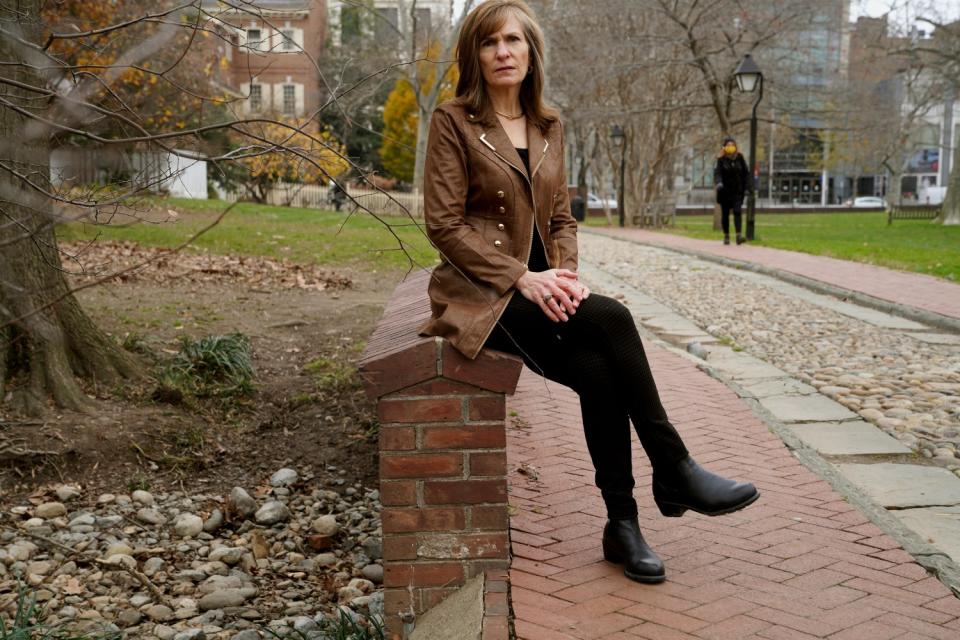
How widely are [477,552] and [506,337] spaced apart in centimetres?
71

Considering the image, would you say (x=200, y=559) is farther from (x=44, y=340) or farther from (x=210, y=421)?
(x=44, y=340)

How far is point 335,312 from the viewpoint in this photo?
30.0ft

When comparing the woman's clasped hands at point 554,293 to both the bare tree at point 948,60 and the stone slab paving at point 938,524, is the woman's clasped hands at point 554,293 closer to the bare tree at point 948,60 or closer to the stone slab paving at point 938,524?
the stone slab paving at point 938,524

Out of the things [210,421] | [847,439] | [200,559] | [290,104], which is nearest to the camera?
[200,559]

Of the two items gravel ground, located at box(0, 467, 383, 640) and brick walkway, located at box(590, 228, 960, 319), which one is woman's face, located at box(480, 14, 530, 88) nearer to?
gravel ground, located at box(0, 467, 383, 640)

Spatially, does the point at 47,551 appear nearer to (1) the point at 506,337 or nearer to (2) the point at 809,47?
(1) the point at 506,337

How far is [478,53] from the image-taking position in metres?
3.54

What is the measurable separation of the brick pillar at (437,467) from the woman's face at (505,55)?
103cm

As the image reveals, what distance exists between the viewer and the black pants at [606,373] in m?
3.21

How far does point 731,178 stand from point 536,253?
17.7 m

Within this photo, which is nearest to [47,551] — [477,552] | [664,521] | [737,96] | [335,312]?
[477,552]

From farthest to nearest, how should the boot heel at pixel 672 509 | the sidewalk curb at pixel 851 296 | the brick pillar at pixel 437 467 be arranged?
the sidewalk curb at pixel 851 296 < the boot heel at pixel 672 509 < the brick pillar at pixel 437 467

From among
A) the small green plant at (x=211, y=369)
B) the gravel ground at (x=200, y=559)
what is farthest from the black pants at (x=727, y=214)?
the gravel ground at (x=200, y=559)

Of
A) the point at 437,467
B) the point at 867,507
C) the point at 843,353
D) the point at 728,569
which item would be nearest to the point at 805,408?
the point at 867,507
